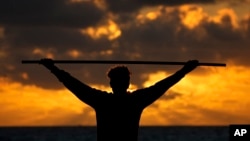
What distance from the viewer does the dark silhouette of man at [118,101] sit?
29.5 feet

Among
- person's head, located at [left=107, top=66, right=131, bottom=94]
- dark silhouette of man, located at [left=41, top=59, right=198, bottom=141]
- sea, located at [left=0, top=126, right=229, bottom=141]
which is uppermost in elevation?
sea, located at [left=0, top=126, right=229, bottom=141]

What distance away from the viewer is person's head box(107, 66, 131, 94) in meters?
8.95

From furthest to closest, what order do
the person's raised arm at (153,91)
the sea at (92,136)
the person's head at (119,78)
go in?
the sea at (92,136)
the person's raised arm at (153,91)
the person's head at (119,78)

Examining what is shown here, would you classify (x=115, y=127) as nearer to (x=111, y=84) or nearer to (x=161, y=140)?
(x=111, y=84)

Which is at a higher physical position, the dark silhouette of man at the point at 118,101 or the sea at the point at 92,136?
the sea at the point at 92,136

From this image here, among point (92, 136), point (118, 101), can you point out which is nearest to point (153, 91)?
point (118, 101)

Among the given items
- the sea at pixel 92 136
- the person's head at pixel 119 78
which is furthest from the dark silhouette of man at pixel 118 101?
the sea at pixel 92 136

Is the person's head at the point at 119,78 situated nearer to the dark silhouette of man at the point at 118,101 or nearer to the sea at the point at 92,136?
the dark silhouette of man at the point at 118,101

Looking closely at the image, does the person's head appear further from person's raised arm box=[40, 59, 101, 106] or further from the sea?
the sea

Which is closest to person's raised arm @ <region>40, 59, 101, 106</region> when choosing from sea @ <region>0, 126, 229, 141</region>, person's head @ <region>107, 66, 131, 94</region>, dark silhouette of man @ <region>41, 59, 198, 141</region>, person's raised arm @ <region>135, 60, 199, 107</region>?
dark silhouette of man @ <region>41, 59, 198, 141</region>

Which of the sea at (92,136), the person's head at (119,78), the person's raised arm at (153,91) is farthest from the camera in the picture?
the sea at (92,136)

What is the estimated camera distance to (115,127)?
9000 mm

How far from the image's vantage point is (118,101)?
902cm

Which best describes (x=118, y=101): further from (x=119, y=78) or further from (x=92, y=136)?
(x=92, y=136)
